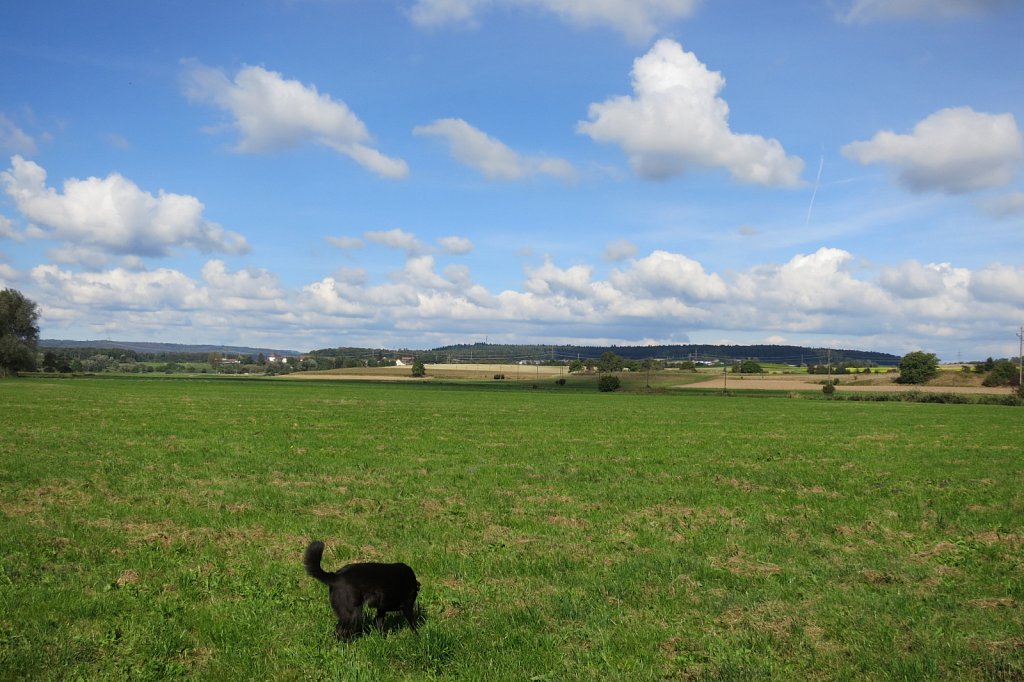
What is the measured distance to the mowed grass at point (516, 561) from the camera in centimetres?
745

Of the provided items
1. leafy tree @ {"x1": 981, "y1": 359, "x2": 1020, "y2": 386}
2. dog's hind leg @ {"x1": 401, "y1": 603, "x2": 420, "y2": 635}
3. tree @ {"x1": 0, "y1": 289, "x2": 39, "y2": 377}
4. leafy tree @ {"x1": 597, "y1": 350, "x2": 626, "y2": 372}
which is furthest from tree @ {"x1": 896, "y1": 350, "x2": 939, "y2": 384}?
tree @ {"x1": 0, "y1": 289, "x2": 39, "y2": 377}

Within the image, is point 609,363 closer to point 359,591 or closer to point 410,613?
point 410,613

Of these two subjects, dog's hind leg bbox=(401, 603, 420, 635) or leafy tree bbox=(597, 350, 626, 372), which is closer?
dog's hind leg bbox=(401, 603, 420, 635)

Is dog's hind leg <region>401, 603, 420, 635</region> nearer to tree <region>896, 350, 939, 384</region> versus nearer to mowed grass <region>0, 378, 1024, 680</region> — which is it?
mowed grass <region>0, 378, 1024, 680</region>

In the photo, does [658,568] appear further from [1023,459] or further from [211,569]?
[1023,459]

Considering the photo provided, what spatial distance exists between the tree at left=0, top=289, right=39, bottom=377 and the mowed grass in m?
116

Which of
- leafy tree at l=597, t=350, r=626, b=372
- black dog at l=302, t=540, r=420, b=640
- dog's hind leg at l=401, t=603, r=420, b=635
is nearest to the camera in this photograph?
black dog at l=302, t=540, r=420, b=640

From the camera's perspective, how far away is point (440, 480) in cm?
1917

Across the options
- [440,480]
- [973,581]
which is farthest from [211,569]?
[973,581]

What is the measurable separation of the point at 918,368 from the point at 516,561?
136752mm

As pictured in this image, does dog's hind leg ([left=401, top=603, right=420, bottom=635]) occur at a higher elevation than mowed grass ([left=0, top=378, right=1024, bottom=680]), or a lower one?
higher

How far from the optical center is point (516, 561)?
1121 centimetres

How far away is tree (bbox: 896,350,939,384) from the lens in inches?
4902

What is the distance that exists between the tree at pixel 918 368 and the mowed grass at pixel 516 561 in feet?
379
